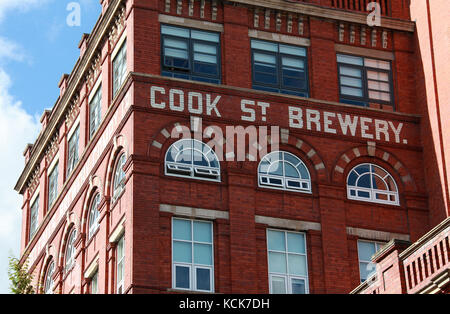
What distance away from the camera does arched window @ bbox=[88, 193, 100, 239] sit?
4866 cm

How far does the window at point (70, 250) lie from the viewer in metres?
51.3

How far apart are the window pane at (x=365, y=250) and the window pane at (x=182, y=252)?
21.7 feet

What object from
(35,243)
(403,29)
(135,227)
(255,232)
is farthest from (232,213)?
(35,243)

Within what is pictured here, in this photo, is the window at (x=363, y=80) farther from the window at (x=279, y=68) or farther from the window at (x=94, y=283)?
the window at (x=94, y=283)

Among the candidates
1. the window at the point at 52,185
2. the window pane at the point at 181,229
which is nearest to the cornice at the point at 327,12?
the window pane at the point at 181,229

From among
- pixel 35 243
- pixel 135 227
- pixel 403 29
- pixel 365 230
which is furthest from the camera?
pixel 35 243

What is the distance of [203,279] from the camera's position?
43031 millimetres

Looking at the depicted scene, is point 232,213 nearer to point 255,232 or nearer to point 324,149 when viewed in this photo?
point 255,232

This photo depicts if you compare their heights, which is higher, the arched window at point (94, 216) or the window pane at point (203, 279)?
the arched window at point (94, 216)

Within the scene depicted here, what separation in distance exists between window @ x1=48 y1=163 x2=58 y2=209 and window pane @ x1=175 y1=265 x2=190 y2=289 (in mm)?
14321

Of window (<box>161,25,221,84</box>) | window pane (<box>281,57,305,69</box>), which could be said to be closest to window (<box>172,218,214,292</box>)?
window (<box>161,25,221,84</box>)

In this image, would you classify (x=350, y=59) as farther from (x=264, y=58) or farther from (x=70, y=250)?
(x=70, y=250)

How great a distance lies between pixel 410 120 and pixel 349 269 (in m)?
7.22

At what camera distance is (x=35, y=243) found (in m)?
57.5
